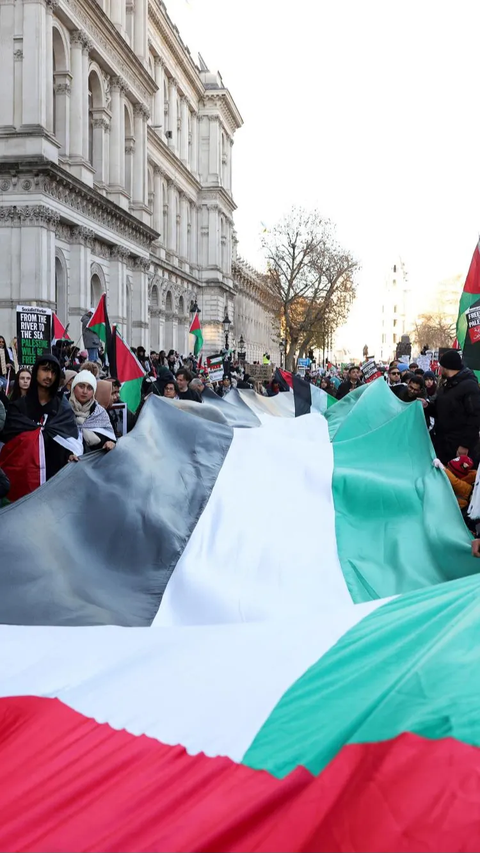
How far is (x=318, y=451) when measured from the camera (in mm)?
7645

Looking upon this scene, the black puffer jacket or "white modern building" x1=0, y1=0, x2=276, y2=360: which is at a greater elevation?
"white modern building" x1=0, y1=0, x2=276, y2=360

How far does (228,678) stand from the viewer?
3.18 m

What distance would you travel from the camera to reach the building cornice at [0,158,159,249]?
2748 cm

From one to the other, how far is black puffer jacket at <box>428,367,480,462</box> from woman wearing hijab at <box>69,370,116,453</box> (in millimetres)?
3185

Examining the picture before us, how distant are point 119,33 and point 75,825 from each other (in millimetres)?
37596

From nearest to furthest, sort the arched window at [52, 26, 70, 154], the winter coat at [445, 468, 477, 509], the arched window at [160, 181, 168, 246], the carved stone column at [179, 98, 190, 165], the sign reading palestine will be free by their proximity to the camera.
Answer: the winter coat at [445, 468, 477, 509] < the sign reading palestine will be free < the arched window at [52, 26, 70, 154] < the arched window at [160, 181, 168, 246] < the carved stone column at [179, 98, 190, 165]

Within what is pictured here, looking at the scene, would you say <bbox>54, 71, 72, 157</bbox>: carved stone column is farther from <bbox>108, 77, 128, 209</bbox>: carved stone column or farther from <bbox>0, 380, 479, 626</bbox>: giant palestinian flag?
<bbox>0, 380, 479, 626</bbox>: giant palestinian flag

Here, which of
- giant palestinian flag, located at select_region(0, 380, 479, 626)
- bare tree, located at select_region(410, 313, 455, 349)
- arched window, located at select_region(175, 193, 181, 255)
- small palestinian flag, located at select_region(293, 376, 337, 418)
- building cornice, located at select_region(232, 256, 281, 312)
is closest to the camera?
giant palestinian flag, located at select_region(0, 380, 479, 626)

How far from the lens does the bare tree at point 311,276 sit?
5988 centimetres

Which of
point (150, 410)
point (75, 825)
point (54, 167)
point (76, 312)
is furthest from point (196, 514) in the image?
point (76, 312)

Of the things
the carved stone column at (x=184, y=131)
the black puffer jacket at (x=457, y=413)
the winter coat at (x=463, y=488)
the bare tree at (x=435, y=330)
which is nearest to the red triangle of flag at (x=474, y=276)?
the black puffer jacket at (x=457, y=413)

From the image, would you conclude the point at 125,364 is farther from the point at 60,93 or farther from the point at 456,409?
the point at 60,93

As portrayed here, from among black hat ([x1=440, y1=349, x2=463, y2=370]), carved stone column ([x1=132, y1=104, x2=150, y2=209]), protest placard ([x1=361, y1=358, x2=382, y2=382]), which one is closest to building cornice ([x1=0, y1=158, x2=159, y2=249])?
carved stone column ([x1=132, y1=104, x2=150, y2=209])

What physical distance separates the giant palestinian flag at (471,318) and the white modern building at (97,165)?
806 inches
